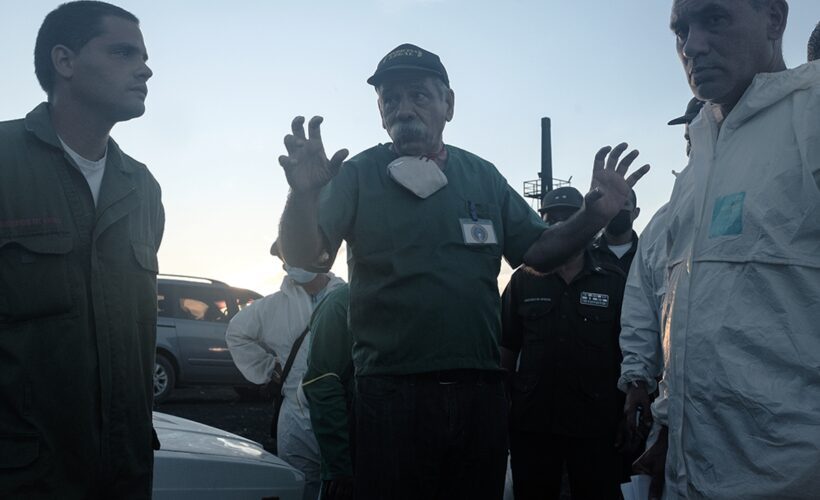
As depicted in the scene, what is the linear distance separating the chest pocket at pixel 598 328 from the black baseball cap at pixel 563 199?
81 centimetres

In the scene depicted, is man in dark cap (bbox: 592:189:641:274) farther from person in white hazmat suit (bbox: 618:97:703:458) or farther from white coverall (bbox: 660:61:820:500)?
white coverall (bbox: 660:61:820:500)

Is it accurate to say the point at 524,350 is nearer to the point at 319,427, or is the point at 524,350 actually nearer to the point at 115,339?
the point at 319,427

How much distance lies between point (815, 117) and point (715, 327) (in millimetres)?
564

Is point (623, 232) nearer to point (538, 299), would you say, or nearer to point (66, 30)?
point (538, 299)

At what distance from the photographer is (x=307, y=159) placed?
7.29 ft

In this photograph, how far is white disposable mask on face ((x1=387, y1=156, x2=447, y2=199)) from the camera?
262 centimetres

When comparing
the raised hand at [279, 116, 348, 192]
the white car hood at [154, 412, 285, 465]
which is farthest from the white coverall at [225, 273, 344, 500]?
the raised hand at [279, 116, 348, 192]

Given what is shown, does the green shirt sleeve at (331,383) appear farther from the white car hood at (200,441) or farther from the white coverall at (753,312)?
the white coverall at (753,312)

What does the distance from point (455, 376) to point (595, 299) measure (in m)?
1.90

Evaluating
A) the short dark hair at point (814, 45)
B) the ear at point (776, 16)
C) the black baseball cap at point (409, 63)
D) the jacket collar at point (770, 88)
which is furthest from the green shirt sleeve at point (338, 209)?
the short dark hair at point (814, 45)

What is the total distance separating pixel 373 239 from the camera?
2.58 metres

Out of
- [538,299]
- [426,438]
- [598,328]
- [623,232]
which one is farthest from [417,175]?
[623,232]

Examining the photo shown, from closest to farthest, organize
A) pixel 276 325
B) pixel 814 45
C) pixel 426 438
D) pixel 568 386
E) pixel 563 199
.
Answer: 1. pixel 426 438
2. pixel 814 45
3. pixel 568 386
4. pixel 276 325
5. pixel 563 199

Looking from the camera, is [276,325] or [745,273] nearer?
[745,273]
